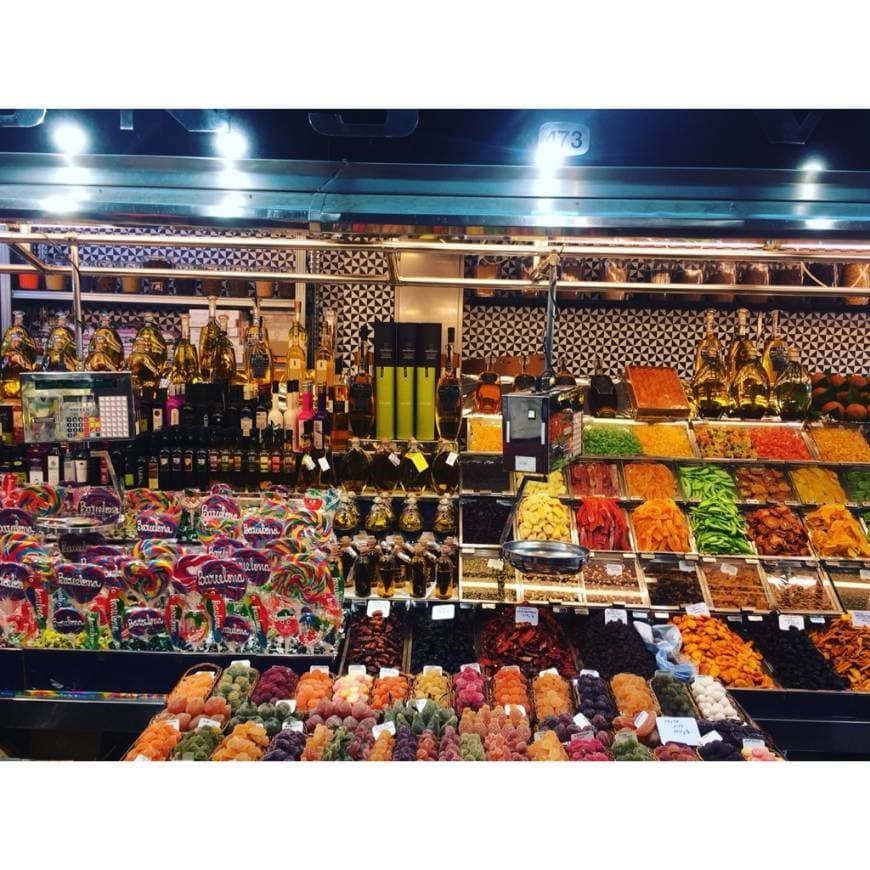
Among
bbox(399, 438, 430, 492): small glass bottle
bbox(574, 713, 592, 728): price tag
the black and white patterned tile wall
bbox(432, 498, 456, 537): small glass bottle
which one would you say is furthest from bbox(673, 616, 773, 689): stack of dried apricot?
the black and white patterned tile wall

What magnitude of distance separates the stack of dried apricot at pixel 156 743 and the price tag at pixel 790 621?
128 inches

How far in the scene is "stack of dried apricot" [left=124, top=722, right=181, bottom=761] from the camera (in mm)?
3137

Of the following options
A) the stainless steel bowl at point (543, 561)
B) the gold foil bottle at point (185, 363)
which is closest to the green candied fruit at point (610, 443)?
the stainless steel bowl at point (543, 561)

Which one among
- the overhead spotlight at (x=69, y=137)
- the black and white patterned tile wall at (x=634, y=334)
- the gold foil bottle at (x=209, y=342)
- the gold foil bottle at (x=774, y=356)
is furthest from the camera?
the black and white patterned tile wall at (x=634, y=334)

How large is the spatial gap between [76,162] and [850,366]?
7.83 meters

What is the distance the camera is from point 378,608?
460cm

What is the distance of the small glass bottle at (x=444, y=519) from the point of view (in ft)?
16.7

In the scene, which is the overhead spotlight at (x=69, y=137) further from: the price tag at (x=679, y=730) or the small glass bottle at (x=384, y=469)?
the price tag at (x=679, y=730)

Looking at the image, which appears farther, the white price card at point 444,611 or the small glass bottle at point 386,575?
the small glass bottle at point 386,575

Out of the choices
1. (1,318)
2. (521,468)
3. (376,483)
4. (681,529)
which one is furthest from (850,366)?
(1,318)

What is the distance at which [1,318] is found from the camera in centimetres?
832

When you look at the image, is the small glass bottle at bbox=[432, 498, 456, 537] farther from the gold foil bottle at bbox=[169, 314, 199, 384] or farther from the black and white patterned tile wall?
the black and white patterned tile wall

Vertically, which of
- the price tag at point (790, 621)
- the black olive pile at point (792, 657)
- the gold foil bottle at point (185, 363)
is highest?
the gold foil bottle at point (185, 363)

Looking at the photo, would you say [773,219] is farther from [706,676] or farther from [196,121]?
[706,676]
